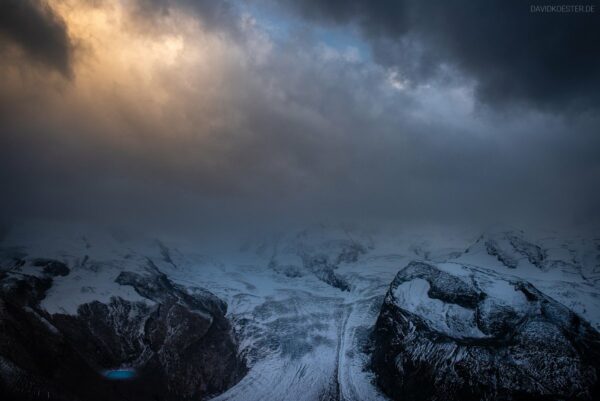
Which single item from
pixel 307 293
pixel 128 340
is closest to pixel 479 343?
pixel 128 340

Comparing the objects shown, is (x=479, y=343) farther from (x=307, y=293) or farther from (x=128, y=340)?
(x=307, y=293)

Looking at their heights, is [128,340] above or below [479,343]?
below

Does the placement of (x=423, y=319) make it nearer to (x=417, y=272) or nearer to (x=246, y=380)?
(x=417, y=272)

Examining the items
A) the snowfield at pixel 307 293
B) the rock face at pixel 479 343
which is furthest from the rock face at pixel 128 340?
the rock face at pixel 479 343

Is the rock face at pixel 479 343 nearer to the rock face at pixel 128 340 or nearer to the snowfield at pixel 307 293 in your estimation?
the snowfield at pixel 307 293

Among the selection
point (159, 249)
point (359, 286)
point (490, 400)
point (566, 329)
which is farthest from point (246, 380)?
point (159, 249)

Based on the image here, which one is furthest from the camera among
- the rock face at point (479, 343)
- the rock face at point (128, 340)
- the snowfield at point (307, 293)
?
the snowfield at point (307, 293)
